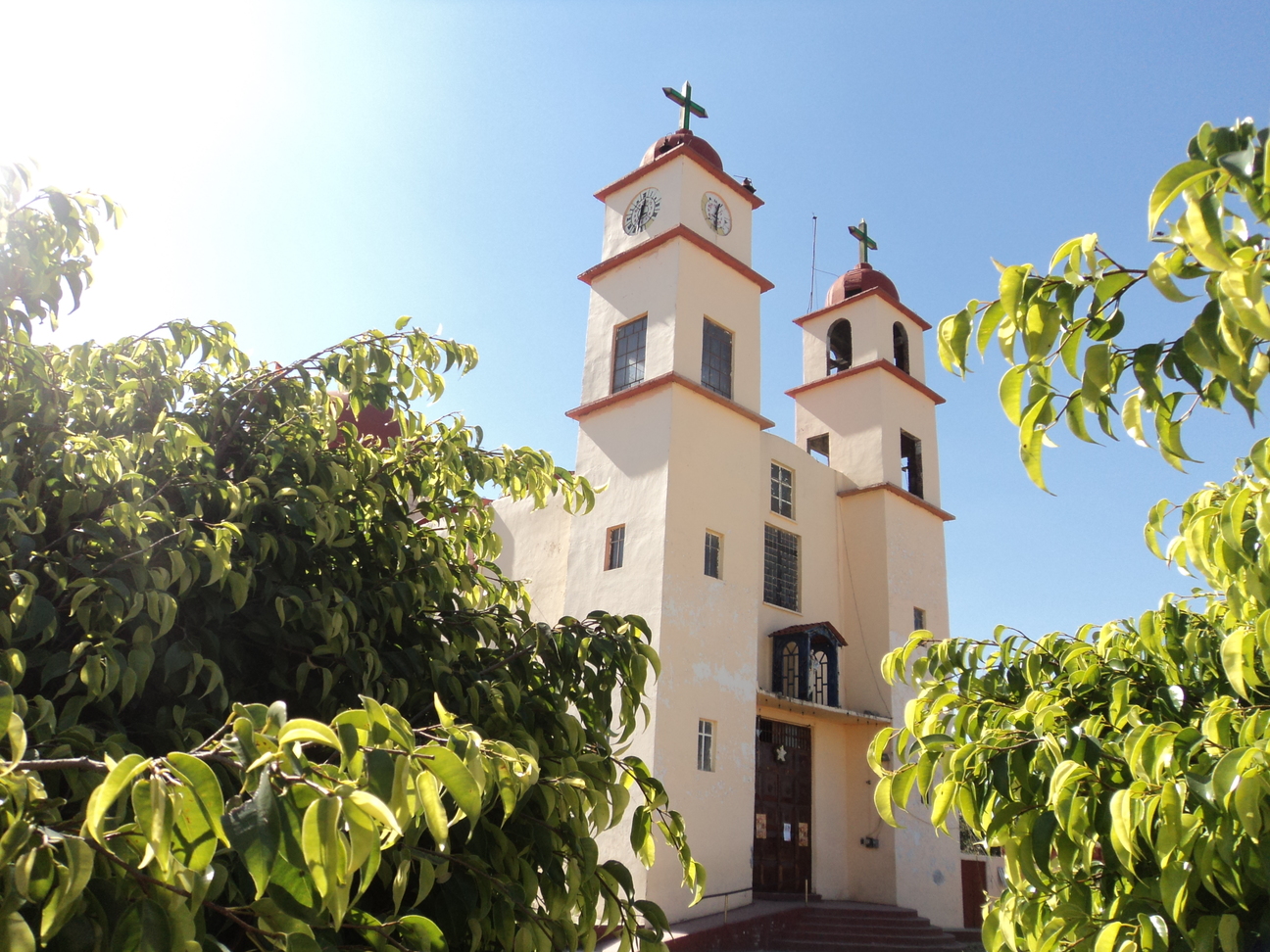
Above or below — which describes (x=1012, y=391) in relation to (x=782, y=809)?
above

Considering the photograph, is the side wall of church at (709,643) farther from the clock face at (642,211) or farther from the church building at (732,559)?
the clock face at (642,211)

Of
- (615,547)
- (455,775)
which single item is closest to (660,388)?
(615,547)

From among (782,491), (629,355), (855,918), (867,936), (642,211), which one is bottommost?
(867,936)

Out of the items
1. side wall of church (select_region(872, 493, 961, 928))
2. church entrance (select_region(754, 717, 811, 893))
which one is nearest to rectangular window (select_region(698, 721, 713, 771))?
church entrance (select_region(754, 717, 811, 893))

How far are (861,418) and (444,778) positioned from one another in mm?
16568

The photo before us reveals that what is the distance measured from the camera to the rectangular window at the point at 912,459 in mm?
17969

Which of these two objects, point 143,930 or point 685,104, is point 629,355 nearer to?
point 685,104

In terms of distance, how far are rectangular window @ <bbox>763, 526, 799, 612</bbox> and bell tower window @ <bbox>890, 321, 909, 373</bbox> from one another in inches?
204

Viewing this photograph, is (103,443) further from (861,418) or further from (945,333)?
(861,418)

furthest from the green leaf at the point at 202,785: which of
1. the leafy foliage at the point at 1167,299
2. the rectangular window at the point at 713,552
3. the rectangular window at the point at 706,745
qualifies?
the rectangular window at the point at 713,552

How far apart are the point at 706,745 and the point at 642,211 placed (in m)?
8.42

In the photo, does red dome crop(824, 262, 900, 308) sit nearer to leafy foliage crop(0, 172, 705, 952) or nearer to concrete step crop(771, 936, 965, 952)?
concrete step crop(771, 936, 965, 952)

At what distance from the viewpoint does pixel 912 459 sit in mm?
18266

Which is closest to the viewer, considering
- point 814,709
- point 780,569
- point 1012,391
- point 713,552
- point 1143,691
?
point 1012,391
